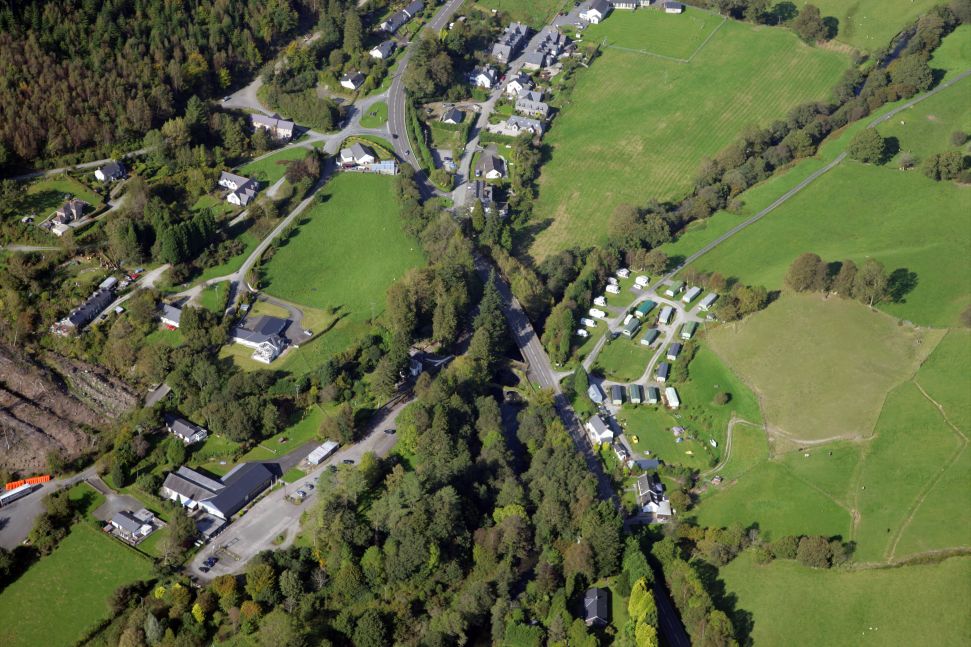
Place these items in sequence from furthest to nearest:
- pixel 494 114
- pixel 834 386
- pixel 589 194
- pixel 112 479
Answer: pixel 494 114, pixel 589 194, pixel 834 386, pixel 112 479

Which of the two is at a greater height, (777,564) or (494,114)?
(494,114)

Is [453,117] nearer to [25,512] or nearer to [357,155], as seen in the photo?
[357,155]

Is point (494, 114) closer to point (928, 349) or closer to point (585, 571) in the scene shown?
point (928, 349)

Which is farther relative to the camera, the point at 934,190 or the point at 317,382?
the point at 934,190

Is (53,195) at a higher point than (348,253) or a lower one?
higher

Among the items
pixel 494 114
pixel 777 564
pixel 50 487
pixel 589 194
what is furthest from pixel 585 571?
pixel 494 114

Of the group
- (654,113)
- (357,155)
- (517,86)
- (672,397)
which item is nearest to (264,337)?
(357,155)

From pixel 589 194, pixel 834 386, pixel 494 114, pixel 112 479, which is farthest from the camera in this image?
pixel 494 114
